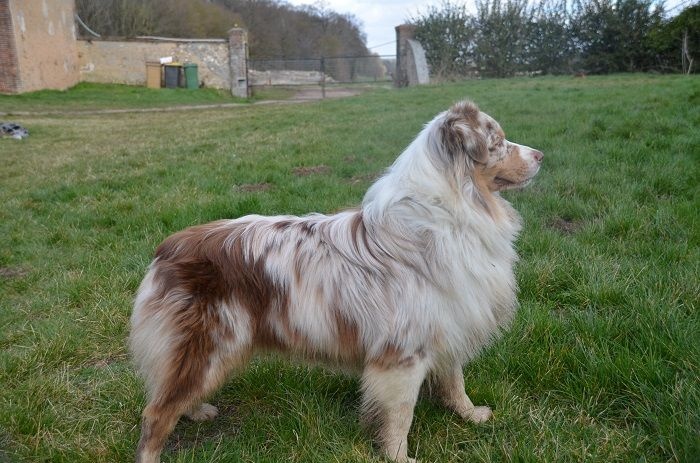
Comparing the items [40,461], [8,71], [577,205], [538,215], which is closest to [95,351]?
[40,461]

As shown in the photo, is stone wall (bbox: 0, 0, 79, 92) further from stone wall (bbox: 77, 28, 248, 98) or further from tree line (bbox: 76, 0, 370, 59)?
tree line (bbox: 76, 0, 370, 59)

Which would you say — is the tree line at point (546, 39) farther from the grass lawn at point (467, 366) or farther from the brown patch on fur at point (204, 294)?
the brown patch on fur at point (204, 294)

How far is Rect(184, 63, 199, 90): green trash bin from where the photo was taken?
29094 millimetres

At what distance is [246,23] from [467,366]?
5693 cm

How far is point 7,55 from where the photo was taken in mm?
22312

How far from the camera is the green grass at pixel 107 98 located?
21.8 m

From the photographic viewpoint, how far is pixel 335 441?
265 centimetres

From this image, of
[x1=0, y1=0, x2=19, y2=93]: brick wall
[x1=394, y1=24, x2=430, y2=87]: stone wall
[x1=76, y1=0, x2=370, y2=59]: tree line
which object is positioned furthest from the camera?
[x1=76, y1=0, x2=370, y2=59]: tree line

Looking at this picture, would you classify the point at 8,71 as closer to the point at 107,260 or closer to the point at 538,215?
the point at 107,260

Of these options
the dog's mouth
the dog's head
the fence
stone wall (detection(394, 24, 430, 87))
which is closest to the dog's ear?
the dog's head

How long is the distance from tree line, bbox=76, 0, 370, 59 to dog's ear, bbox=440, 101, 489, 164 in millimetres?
40791

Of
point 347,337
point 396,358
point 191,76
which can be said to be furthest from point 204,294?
point 191,76

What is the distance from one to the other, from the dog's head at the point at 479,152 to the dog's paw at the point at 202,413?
6.11 ft

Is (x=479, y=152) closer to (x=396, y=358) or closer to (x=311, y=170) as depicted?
(x=396, y=358)
